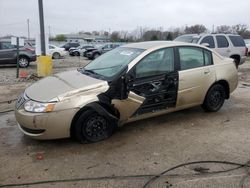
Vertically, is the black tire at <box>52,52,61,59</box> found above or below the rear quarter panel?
below

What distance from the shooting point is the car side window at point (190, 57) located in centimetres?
592

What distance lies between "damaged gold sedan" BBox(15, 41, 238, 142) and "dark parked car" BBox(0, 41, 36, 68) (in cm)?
1253

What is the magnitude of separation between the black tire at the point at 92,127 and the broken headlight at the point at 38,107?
1.58 feet

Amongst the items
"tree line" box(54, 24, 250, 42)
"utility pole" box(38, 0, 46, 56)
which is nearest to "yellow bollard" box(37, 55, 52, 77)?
"utility pole" box(38, 0, 46, 56)

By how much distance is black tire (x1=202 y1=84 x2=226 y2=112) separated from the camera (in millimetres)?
6457

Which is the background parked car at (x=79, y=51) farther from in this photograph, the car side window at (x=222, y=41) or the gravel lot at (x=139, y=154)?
the gravel lot at (x=139, y=154)

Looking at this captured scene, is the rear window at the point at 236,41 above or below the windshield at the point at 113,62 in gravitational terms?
above

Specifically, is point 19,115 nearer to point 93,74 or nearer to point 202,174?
point 93,74

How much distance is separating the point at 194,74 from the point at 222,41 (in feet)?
26.4

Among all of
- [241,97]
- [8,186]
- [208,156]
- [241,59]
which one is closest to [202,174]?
[208,156]

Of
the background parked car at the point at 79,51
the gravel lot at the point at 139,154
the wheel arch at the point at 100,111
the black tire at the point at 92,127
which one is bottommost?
the background parked car at the point at 79,51

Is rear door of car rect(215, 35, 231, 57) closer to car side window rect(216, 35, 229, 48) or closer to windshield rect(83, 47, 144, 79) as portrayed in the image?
car side window rect(216, 35, 229, 48)

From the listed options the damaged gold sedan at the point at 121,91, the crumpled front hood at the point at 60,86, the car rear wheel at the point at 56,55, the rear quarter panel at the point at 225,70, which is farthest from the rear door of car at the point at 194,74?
the car rear wheel at the point at 56,55

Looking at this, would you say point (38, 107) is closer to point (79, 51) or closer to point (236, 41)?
point (236, 41)
